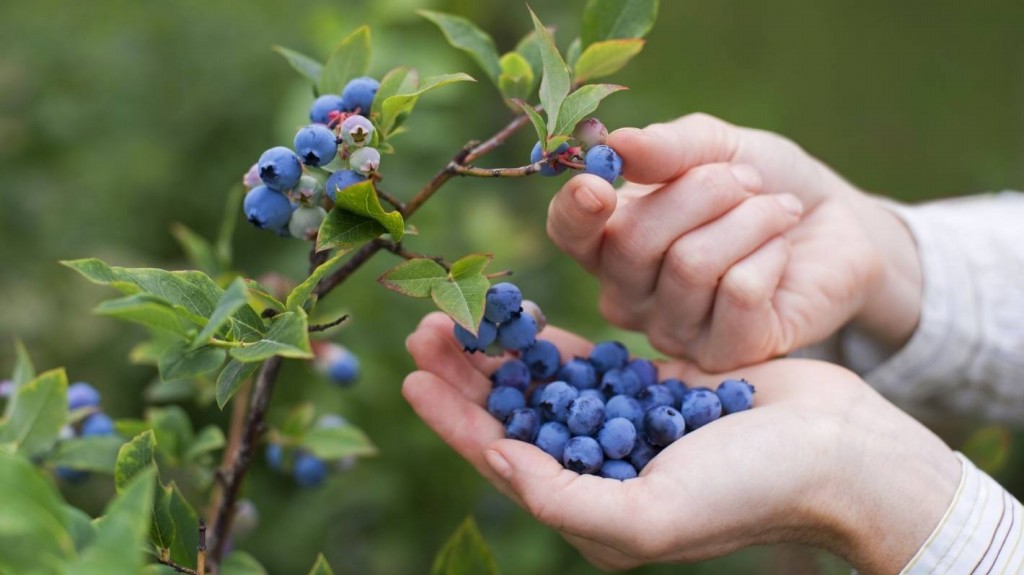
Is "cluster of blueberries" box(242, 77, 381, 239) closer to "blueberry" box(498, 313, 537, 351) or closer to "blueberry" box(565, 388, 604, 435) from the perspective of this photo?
"blueberry" box(498, 313, 537, 351)

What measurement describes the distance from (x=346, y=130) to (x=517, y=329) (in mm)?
299

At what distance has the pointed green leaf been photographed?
0.78 metres

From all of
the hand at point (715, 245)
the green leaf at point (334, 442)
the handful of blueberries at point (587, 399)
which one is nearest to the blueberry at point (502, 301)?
the handful of blueberries at point (587, 399)

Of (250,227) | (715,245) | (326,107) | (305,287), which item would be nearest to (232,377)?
(305,287)

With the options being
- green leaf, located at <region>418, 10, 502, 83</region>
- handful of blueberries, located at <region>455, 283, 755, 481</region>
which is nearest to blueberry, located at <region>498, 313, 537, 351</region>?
handful of blueberries, located at <region>455, 283, 755, 481</region>

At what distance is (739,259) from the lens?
117cm

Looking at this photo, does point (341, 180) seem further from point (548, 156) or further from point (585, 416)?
point (585, 416)

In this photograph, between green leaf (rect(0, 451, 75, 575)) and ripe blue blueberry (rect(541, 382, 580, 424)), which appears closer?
green leaf (rect(0, 451, 75, 575))

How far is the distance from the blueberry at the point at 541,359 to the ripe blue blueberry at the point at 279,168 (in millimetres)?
375

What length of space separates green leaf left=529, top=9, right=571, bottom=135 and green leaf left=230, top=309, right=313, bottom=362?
0.32 metres

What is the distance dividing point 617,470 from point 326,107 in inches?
20.0

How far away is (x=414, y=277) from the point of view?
88cm

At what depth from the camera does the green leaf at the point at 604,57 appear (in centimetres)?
103

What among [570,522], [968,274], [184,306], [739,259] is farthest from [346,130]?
[968,274]
